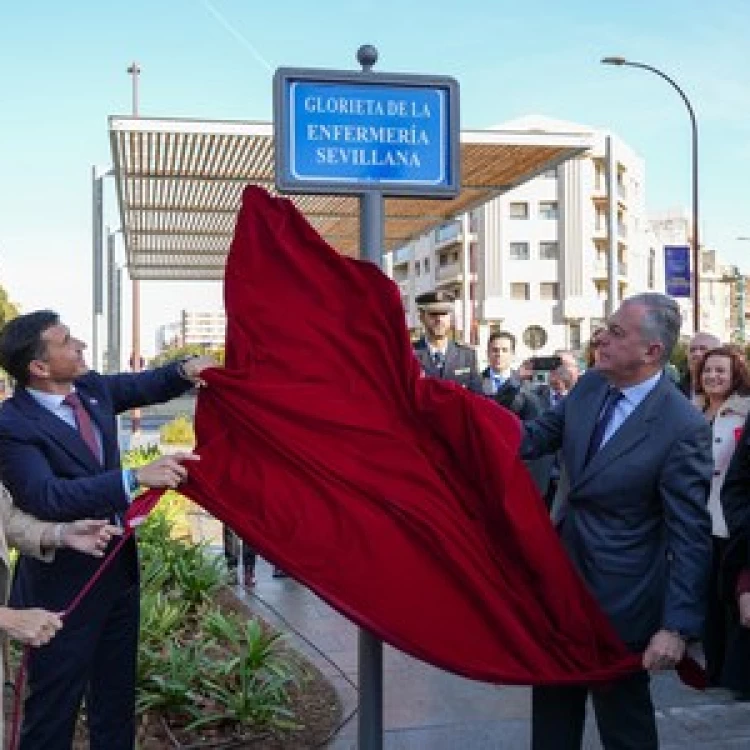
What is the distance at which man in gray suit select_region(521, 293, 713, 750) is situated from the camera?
3.30 m

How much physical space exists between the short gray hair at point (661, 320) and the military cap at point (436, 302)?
2502mm

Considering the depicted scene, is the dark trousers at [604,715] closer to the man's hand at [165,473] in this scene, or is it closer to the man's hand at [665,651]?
the man's hand at [665,651]

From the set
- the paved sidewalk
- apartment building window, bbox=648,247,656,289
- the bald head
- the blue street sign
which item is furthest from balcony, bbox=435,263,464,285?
the blue street sign

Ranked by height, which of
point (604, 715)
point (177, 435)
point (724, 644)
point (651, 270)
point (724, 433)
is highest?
point (651, 270)

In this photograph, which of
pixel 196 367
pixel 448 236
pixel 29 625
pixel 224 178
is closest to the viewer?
pixel 29 625

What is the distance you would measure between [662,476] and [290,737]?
2472 mm

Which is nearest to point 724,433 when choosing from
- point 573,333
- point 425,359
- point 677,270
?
point 425,359

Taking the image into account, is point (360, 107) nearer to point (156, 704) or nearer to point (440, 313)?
point (440, 313)

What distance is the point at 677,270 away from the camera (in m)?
22.3

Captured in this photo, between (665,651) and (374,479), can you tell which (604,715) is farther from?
(374,479)

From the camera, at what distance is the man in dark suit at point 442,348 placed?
19.8ft

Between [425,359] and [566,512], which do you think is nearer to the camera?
[566,512]

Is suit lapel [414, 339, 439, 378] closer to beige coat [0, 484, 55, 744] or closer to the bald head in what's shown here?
the bald head

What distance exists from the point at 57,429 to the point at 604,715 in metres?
2.09
